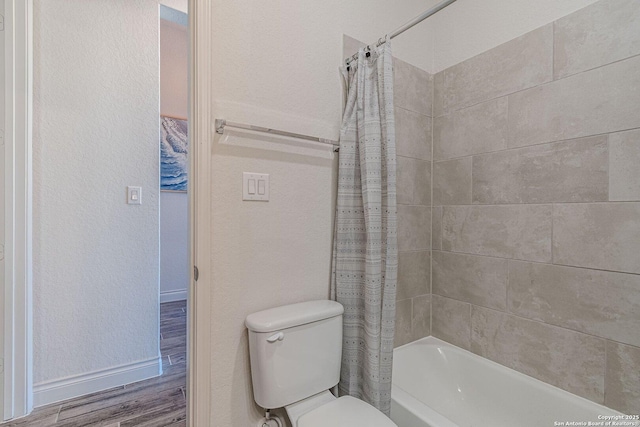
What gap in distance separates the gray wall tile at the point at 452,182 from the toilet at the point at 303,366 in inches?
38.4

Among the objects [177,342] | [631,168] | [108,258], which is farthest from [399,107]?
[177,342]

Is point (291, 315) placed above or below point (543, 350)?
above

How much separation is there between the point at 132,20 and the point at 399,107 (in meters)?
1.87

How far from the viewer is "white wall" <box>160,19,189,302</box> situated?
3.31 m

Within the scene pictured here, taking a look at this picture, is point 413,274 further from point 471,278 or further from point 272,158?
point 272,158

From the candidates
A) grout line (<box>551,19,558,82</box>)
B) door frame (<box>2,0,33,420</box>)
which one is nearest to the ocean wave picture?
door frame (<box>2,0,33,420</box>)

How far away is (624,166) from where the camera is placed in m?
1.05

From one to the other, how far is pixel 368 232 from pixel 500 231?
0.76 meters

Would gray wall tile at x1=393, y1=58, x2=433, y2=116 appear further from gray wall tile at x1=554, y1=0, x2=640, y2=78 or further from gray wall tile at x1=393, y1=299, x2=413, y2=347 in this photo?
gray wall tile at x1=393, y1=299, x2=413, y2=347

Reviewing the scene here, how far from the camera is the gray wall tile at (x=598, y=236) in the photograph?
1038mm

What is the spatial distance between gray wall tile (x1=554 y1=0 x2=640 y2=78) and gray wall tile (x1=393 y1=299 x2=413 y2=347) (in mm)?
1361

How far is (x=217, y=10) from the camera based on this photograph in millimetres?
1045

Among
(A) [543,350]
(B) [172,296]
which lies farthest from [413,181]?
(B) [172,296]

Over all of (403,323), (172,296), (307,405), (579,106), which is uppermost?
(579,106)
